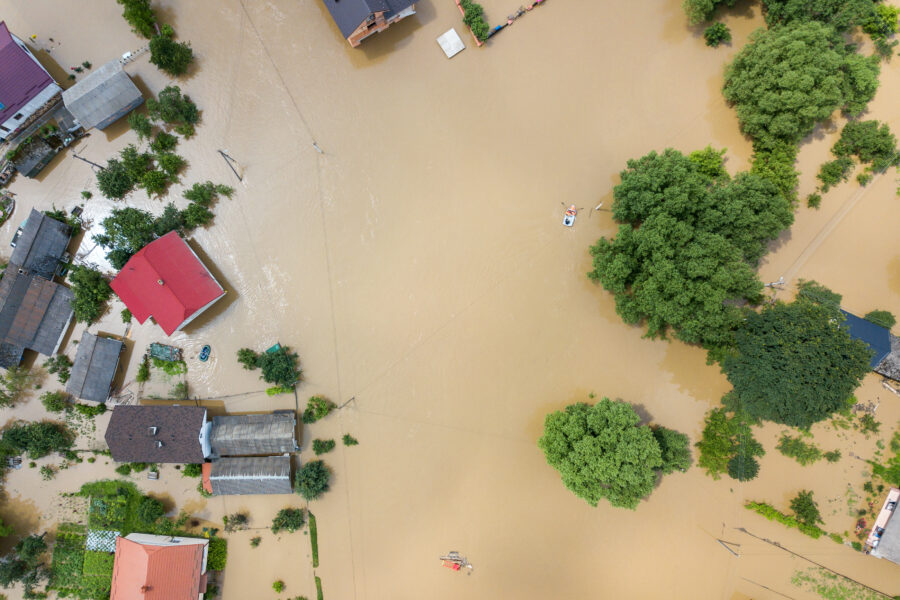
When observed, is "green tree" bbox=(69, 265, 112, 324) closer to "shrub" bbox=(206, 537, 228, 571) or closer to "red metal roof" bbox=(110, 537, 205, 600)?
"red metal roof" bbox=(110, 537, 205, 600)

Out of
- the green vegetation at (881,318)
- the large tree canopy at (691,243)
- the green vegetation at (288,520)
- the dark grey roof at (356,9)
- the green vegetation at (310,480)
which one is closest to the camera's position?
the large tree canopy at (691,243)

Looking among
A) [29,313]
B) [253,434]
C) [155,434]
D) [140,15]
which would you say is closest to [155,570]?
[155,434]

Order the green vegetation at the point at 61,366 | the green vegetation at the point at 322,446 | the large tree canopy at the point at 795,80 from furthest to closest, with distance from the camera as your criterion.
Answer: the green vegetation at the point at 61,366 < the green vegetation at the point at 322,446 < the large tree canopy at the point at 795,80

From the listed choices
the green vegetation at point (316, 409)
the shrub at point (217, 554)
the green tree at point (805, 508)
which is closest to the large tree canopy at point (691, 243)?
the green tree at point (805, 508)

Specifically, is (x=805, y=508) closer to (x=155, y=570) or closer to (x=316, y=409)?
(x=316, y=409)

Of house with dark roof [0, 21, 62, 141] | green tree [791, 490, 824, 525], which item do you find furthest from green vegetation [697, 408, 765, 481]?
house with dark roof [0, 21, 62, 141]

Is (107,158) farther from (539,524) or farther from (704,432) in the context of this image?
(704,432)

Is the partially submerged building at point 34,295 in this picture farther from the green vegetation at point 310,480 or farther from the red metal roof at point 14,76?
the green vegetation at point 310,480

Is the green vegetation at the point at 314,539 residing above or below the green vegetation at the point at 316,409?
below
